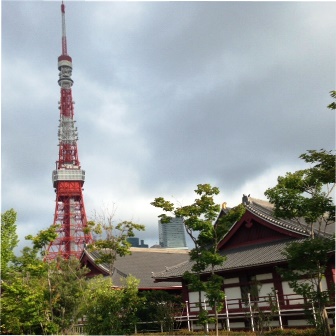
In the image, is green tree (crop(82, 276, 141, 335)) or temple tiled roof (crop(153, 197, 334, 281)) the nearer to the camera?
temple tiled roof (crop(153, 197, 334, 281))

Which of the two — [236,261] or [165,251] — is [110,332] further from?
[165,251]

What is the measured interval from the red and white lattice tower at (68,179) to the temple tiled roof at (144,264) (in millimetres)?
29024

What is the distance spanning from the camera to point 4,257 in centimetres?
2595

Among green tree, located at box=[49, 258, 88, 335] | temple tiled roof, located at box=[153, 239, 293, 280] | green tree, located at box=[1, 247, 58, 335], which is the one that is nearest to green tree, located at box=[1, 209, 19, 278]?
green tree, located at box=[1, 247, 58, 335]

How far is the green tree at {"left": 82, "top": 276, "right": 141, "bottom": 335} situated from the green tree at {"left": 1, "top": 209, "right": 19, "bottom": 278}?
6510 mm

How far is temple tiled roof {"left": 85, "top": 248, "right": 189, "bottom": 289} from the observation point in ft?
107

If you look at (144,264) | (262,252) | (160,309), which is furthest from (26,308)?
(144,264)

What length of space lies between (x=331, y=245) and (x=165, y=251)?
32977 millimetres

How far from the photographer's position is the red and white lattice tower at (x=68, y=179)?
76.2m

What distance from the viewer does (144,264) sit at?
3897cm

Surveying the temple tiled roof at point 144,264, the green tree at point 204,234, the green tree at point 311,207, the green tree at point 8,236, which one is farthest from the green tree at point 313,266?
the green tree at point 8,236

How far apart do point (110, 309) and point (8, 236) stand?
9374 millimetres

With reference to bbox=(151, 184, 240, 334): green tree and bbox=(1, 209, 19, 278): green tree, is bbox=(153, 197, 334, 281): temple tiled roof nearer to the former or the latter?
bbox=(151, 184, 240, 334): green tree

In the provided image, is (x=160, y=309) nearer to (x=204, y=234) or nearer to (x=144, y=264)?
(x=204, y=234)
